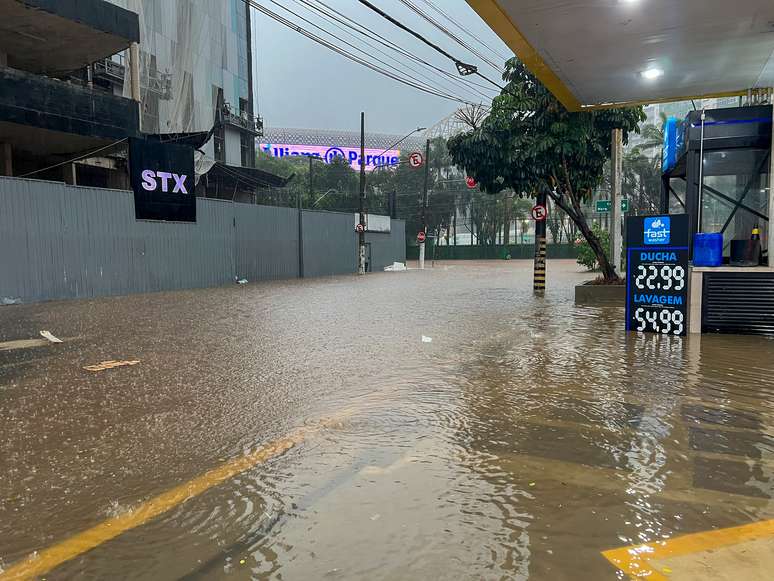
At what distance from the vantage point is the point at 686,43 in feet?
28.0

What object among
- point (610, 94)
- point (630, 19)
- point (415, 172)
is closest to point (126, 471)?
point (630, 19)

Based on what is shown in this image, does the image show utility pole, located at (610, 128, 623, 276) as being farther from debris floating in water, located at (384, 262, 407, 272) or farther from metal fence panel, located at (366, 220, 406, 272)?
debris floating in water, located at (384, 262, 407, 272)

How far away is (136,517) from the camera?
2.98m

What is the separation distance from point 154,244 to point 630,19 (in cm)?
1763

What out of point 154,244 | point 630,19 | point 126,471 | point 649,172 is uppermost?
point 649,172

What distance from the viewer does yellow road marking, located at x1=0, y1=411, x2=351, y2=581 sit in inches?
100

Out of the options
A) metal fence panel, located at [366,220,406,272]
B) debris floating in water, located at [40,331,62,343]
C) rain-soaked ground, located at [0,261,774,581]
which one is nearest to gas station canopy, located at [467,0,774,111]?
rain-soaked ground, located at [0,261,774,581]

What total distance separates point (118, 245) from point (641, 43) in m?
17.0

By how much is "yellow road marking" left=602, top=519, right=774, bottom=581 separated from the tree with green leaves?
1372cm

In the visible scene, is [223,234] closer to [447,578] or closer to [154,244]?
[154,244]

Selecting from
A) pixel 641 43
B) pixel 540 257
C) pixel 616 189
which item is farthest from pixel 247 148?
pixel 641 43

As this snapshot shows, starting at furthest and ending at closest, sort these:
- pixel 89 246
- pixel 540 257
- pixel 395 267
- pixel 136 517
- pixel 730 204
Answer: pixel 395 267 → pixel 540 257 → pixel 89 246 → pixel 730 204 → pixel 136 517

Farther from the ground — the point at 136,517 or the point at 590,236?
the point at 590,236

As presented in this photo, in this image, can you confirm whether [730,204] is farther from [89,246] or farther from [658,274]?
[89,246]
